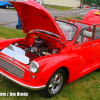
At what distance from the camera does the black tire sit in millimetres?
3035

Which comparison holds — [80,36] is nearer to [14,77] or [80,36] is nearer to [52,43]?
[52,43]

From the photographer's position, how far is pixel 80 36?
3.93 metres

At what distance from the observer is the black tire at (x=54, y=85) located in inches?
119

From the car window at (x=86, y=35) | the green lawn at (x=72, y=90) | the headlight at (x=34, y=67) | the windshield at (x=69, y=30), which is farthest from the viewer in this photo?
the car window at (x=86, y=35)

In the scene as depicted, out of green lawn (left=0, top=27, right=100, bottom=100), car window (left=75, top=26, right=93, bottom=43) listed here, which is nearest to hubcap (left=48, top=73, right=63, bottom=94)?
green lawn (left=0, top=27, right=100, bottom=100)

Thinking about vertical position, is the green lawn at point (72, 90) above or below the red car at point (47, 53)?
below

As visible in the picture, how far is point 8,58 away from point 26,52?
0.74m

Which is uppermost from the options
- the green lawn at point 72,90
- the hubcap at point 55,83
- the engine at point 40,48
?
the engine at point 40,48

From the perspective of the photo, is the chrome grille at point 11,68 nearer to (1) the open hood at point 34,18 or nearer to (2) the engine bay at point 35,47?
(2) the engine bay at point 35,47

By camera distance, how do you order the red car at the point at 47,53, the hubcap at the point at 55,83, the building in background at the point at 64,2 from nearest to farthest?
the red car at the point at 47,53, the hubcap at the point at 55,83, the building in background at the point at 64,2

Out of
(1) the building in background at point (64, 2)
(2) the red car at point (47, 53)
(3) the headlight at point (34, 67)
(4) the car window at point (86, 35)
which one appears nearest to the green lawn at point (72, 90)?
(2) the red car at point (47, 53)

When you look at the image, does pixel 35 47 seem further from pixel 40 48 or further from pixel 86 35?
pixel 86 35

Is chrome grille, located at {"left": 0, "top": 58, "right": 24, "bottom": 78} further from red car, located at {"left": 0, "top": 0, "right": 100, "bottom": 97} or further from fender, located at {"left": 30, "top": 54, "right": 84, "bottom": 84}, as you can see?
fender, located at {"left": 30, "top": 54, "right": 84, "bottom": 84}

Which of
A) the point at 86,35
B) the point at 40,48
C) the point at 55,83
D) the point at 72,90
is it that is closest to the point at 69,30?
the point at 86,35
